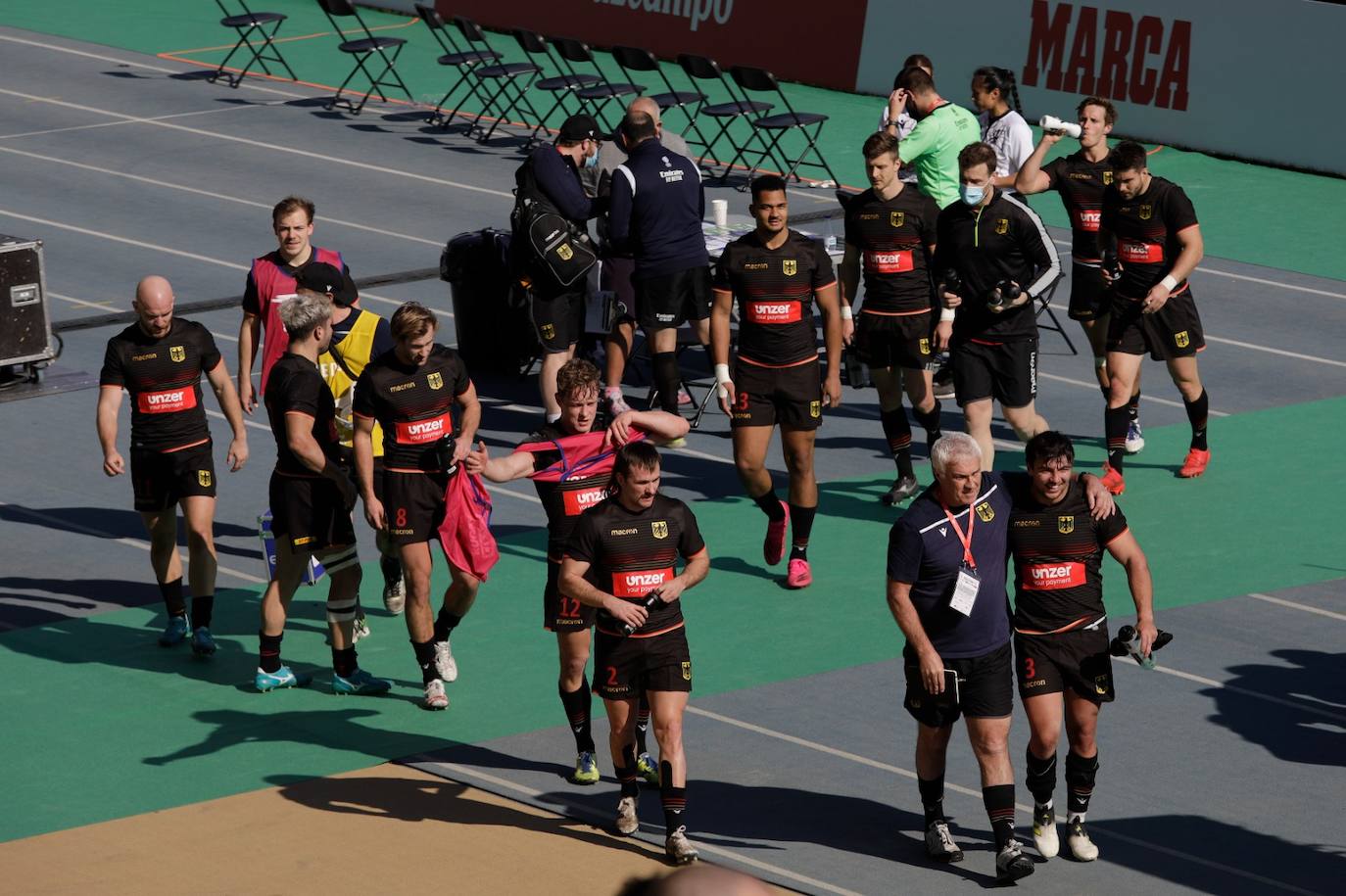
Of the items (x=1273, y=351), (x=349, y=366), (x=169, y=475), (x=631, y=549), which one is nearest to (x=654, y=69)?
(x=1273, y=351)

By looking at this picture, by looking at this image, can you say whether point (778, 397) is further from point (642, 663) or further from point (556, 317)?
point (642, 663)

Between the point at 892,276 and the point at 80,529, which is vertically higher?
the point at 892,276

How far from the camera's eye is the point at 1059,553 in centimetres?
837

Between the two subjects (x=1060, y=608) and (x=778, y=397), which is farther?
(x=778, y=397)

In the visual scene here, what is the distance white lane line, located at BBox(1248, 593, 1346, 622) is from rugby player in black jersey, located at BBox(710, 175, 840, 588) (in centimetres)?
254

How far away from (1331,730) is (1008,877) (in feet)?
8.11

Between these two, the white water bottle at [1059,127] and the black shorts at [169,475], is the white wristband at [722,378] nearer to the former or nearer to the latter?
the black shorts at [169,475]

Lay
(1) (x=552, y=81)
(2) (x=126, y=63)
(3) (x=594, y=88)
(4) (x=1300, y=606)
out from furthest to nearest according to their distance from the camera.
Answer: (2) (x=126, y=63)
(3) (x=594, y=88)
(1) (x=552, y=81)
(4) (x=1300, y=606)

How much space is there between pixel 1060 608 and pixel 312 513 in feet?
12.4

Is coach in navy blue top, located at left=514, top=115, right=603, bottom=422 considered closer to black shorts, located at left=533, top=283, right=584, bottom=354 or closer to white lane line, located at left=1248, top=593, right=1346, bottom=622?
black shorts, located at left=533, top=283, right=584, bottom=354

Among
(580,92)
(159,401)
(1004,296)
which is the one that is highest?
(580,92)

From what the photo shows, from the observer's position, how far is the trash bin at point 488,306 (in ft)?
53.3

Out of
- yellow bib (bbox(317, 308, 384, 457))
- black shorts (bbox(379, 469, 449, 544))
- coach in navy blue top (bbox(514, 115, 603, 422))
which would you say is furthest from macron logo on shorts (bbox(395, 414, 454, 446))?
coach in navy blue top (bbox(514, 115, 603, 422))

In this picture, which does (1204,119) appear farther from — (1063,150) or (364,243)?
(364,243)
